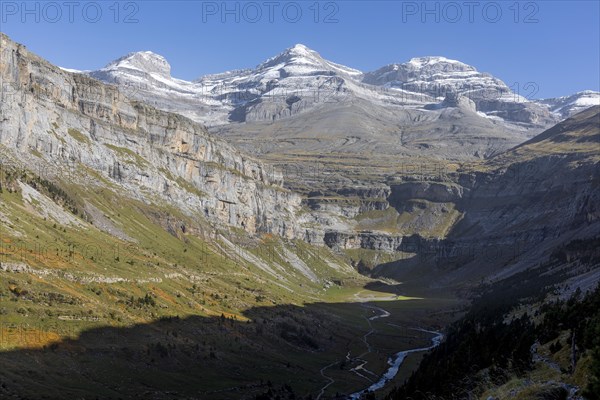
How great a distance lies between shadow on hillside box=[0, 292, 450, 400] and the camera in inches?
2977

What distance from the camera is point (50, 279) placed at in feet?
362

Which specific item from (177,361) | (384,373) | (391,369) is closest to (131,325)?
(177,361)

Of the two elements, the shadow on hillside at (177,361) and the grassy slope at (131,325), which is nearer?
the shadow on hillside at (177,361)

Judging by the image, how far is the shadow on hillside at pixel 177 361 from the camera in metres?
75.6

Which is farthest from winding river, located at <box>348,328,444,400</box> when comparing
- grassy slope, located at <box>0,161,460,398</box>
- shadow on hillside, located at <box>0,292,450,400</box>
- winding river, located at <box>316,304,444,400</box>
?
shadow on hillside, located at <box>0,292,450,400</box>

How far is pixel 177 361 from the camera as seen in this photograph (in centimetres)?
10250

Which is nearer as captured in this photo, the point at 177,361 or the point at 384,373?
the point at 177,361

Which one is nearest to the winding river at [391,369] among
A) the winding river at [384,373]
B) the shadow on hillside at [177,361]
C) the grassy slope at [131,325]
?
the winding river at [384,373]

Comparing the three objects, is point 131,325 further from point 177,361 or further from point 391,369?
point 391,369

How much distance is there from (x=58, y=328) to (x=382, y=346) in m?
94.0

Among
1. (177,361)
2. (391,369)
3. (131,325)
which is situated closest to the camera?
(177,361)

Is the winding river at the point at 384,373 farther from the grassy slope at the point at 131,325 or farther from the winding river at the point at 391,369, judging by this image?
the grassy slope at the point at 131,325

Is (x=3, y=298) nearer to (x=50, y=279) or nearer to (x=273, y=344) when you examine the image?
(x=50, y=279)

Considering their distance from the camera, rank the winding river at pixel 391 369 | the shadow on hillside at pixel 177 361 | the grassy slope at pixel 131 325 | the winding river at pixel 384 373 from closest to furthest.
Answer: the shadow on hillside at pixel 177 361, the grassy slope at pixel 131 325, the winding river at pixel 384 373, the winding river at pixel 391 369
